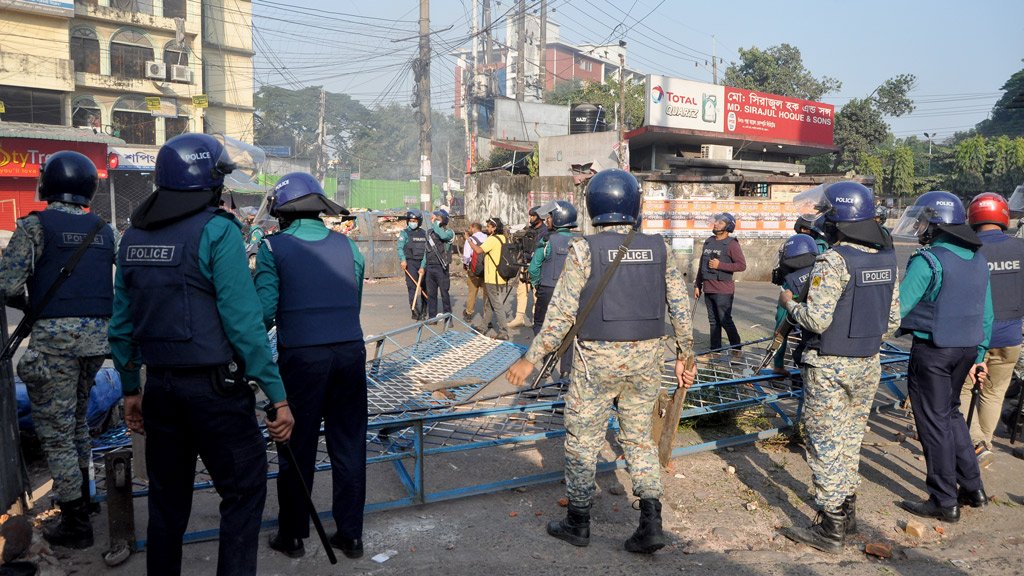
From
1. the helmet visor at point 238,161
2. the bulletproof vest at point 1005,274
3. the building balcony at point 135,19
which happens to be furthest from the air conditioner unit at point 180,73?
the bulletproof vest at point 1005,274

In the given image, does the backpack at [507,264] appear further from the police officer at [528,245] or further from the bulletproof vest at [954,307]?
the bulletproof vest at [954,307]

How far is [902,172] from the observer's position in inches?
1448

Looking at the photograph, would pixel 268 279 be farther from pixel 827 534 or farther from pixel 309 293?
pixel 827 534

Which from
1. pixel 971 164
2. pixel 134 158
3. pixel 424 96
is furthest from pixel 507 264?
pixel 971 164

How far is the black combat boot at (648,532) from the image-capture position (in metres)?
3.77

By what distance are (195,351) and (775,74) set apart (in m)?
49.1

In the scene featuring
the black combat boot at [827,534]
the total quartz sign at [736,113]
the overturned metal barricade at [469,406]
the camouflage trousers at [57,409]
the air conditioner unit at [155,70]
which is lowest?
the black combat boot at [827,534]

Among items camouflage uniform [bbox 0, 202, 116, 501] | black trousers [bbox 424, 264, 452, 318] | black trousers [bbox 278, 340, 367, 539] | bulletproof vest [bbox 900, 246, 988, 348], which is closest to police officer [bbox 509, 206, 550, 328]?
black trousers [bbox 424, 264, 452, 318]

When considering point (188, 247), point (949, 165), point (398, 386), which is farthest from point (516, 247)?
point (949, 165)

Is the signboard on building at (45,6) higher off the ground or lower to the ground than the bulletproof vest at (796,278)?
higher

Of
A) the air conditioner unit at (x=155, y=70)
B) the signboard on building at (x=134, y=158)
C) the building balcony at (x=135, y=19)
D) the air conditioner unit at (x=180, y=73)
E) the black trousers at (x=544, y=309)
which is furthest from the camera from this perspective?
the air conditioner unit at (x=180, y=73)

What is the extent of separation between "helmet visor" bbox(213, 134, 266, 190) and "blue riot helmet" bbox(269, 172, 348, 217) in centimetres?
25

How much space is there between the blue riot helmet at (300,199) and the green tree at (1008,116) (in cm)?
→ 5511

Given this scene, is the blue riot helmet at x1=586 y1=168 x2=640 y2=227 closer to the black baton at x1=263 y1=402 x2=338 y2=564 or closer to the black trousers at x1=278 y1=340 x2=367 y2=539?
the black trousers at x1=278 y1=340 x2=367 y2=539
